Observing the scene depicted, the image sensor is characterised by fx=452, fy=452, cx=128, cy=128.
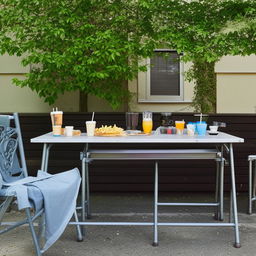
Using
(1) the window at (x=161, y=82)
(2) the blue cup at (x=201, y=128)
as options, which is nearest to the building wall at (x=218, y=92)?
(1) the window at (x=161, y=82)

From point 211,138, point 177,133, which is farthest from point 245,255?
point 177,133

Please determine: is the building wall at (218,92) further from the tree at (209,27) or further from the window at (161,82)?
the tree at (209,27)

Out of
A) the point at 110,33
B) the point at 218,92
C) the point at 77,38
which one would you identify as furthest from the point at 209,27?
the point at 218,92

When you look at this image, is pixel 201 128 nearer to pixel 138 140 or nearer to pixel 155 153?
pixel 155 153

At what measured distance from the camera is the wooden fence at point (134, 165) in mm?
6434

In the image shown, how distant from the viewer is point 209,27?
18.5 ft

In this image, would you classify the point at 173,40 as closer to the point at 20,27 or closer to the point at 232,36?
the point at 232,36

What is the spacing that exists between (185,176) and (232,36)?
2.08 metres

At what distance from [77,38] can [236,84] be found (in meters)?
3.96

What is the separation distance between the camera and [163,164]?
21.1ft

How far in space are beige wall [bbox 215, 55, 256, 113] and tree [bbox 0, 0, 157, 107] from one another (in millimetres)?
2828

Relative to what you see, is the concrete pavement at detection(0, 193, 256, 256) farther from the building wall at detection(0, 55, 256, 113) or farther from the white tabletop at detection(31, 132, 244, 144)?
the building wall at detection(0, 55, 256, 113)

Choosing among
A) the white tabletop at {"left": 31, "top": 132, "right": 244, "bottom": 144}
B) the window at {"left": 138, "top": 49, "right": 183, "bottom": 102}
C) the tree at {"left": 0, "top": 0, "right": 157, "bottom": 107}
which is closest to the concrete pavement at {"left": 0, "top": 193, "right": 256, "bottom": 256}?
the white tabletop at {"left": 31, "top": 132, "right": 244, "bottom": 144}

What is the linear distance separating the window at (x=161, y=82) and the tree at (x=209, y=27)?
10.6ft
